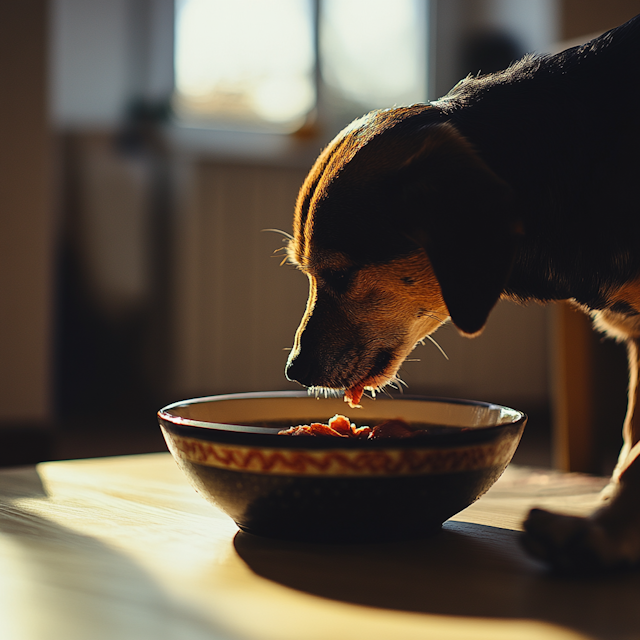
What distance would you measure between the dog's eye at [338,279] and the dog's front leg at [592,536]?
1.75 feet

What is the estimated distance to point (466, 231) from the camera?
92 centimetres

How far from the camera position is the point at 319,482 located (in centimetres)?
66

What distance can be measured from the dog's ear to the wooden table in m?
0.24

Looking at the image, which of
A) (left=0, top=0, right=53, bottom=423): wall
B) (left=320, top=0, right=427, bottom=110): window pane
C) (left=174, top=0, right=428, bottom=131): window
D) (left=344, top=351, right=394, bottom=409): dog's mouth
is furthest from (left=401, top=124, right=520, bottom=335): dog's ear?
(left=320, top=0, right=427, bottom=110): window pane

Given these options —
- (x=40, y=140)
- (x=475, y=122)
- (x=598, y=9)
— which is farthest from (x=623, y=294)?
(x=40, y=140)

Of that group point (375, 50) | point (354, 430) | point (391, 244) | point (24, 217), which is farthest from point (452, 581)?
point (375, 50)

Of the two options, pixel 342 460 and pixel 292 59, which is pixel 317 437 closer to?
pixel 342 460

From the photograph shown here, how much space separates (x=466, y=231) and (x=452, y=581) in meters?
0.43

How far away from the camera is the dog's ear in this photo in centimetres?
91

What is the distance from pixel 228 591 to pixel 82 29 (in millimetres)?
3825

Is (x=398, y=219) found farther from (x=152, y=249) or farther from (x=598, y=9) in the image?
(x=152, y=249)

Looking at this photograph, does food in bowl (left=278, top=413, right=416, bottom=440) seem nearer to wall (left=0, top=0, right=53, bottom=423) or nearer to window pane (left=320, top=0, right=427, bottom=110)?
wall (left=0, top=0, right=53, bottom=423)

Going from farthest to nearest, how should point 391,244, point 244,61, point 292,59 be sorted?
point 292,59 → point 244,61 → point 391,244

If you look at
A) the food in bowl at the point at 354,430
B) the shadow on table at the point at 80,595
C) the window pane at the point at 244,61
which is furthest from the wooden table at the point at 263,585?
the window pane at the point at 244,61
